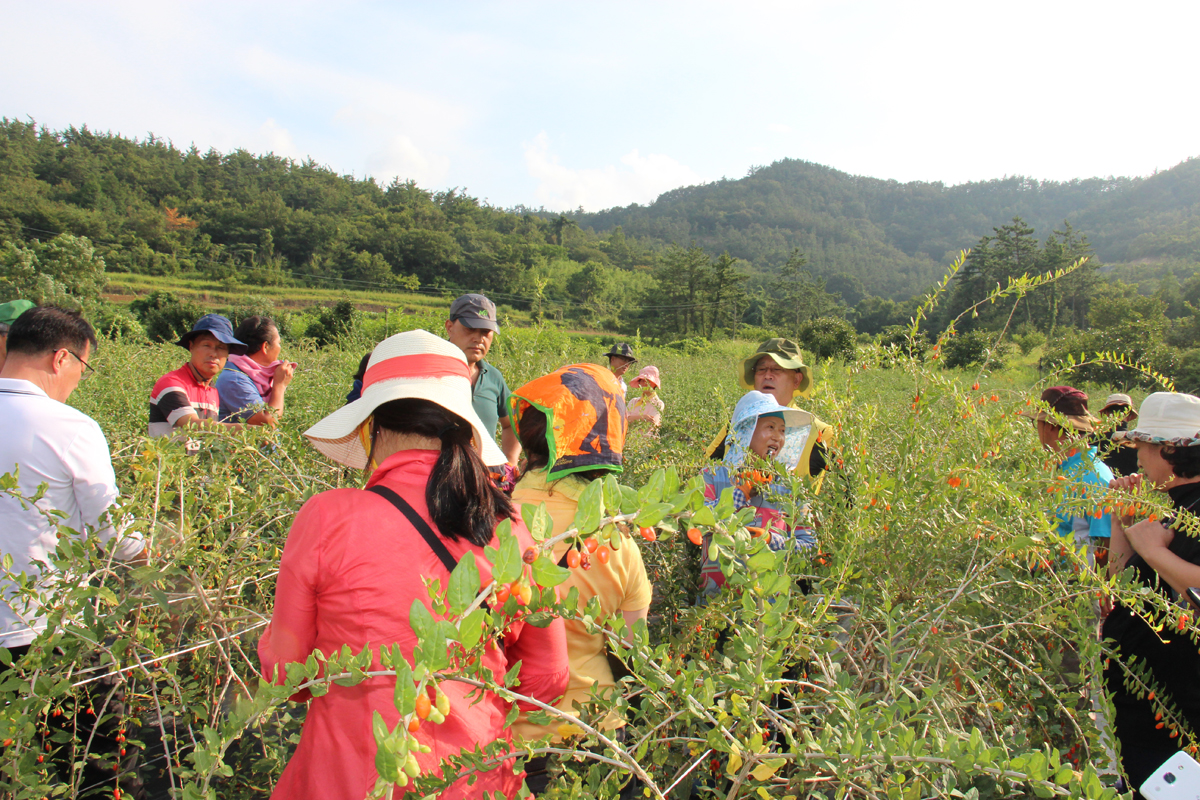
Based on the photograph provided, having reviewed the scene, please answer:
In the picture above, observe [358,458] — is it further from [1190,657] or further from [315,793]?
[1190,657]

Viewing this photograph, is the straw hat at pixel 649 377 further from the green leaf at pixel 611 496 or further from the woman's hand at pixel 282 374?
the green leaf at pixel 611 496

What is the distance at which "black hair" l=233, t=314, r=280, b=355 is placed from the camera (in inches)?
152

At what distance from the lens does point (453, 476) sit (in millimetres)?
1176

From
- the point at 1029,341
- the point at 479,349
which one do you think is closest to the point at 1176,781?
the point at 479,349

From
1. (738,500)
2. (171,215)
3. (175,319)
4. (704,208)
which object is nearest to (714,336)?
(175,319)

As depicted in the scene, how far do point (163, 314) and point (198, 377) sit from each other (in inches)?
1323

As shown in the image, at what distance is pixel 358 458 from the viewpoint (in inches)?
66.4

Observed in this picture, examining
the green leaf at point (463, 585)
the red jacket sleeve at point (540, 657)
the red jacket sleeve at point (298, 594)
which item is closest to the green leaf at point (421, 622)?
the green leaf at point (463, 585)

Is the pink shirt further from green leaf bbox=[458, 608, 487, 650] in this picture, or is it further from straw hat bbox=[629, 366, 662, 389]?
straw hat bbox=[629, 366, 662, 389]

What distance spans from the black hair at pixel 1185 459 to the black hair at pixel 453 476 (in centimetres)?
214

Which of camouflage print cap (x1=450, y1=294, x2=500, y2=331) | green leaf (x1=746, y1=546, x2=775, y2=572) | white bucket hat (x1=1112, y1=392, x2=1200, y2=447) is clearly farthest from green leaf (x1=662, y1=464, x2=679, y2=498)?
camouflage print cap (x1=450, y1=294, x2=500, y2=331)

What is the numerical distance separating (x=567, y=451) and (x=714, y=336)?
48.2 meters

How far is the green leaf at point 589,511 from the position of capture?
761 mm

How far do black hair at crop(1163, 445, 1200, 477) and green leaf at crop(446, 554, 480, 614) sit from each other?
91.4 inches
